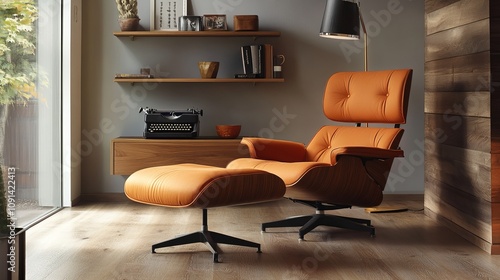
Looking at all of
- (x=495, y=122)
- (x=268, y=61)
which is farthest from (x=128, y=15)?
→ (x=495, y=122)

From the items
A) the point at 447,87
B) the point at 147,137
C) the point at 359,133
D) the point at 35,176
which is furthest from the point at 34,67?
the point at 447,87

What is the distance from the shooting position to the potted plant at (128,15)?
5633mm

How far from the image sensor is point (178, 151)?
5430mm

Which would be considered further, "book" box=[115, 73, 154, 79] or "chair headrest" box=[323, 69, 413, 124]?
"book" box=[115, 73, 154, 79]

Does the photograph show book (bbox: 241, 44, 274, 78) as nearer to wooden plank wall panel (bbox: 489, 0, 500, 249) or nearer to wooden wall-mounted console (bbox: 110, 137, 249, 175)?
wooden wall-mounted console (bbox: 110, 137, 249, 175)

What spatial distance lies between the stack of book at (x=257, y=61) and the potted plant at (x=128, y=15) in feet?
2.80

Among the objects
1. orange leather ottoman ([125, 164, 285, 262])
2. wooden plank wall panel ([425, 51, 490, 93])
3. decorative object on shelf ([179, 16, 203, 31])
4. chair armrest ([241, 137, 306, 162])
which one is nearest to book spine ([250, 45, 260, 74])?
decorative object on shelf ([179, 16, 203, 31])

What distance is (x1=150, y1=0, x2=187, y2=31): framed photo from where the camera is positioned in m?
5.80

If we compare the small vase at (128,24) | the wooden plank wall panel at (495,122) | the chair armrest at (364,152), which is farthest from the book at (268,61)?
the wooden plank wall panel at (495,122)

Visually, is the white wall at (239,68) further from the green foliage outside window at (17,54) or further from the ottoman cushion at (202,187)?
the ottoman cushion at (202,187)

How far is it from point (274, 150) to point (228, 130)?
1.02 metres

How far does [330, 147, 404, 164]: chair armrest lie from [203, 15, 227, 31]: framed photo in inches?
81.4

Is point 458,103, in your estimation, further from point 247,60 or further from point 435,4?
point 247,60

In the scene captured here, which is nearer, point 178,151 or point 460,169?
point 460,169
